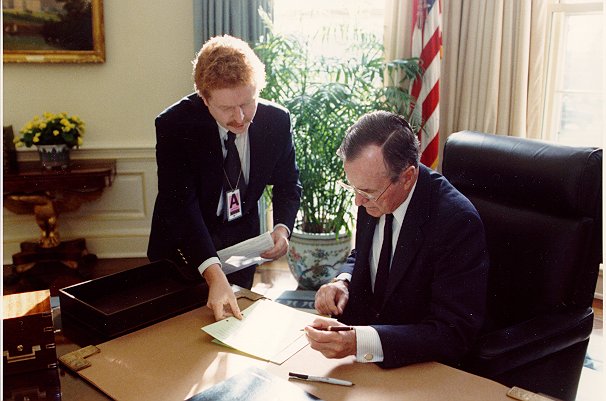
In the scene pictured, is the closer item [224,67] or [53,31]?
[224,67]

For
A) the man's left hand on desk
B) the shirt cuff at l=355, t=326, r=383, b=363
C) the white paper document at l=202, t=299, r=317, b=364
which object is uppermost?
the man's left hand on desk

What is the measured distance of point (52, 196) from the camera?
4.16m

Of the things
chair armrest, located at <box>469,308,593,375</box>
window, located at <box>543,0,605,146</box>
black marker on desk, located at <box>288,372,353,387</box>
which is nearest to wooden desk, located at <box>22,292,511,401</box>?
black marker on desk, located at <box>288,372,353,387</box>

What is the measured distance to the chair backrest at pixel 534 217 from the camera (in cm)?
176

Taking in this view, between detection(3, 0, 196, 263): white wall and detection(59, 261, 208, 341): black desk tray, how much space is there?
2840mm

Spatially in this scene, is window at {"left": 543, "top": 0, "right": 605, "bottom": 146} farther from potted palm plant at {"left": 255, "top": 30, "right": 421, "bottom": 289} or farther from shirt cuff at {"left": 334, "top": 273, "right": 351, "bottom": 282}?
shirt cuff at {"left": 334, "top": 273, "right": 351, "bottom": 282}

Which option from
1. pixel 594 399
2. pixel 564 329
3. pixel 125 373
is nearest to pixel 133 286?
pixel 125 373

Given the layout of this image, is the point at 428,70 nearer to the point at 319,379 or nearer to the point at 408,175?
the point at 408,175

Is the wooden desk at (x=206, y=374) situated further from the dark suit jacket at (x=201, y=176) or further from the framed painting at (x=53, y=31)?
the framed painting at (x=53, y=31)

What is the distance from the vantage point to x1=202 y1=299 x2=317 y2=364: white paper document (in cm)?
150

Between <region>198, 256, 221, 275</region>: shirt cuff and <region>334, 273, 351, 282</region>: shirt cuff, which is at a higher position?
<region>198, 256, 221, 275</region>: shirt cuff

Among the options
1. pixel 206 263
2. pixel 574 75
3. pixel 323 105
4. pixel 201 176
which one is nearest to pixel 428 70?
pixel 323 105

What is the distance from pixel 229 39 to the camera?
2012 millimetres

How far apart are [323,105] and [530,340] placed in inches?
85.3
